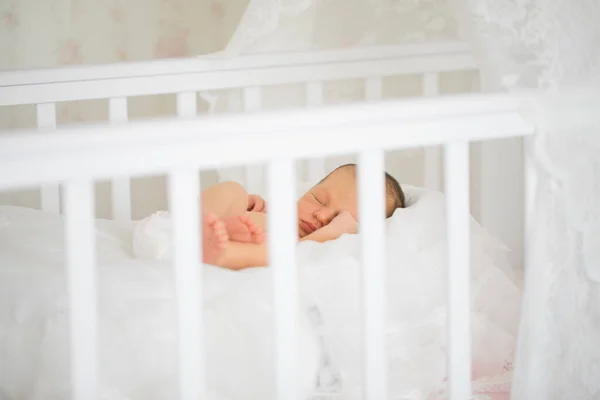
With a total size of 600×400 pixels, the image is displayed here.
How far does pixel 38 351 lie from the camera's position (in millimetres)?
1104

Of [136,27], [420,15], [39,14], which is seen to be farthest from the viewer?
[136,27]

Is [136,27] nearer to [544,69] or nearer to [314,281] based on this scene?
[314,281]

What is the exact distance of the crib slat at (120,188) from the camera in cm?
164

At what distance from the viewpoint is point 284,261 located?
0.96 meters

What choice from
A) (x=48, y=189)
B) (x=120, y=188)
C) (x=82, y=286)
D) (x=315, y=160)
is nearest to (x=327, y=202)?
(x=315, y=160)

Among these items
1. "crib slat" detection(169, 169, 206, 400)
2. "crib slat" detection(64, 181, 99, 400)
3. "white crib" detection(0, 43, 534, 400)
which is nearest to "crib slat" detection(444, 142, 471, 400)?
"white crib" detection(0, 43, 534, 400)

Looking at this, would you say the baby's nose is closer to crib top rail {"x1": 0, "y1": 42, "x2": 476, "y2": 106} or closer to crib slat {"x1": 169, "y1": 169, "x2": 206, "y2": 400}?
crib top rail {"x1": 0, "y1": 42, "x2": 476, "y2": 106}

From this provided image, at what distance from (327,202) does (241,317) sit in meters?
0.48

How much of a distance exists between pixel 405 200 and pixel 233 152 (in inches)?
28.4

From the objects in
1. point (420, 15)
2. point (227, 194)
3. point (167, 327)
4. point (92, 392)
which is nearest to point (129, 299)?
point (167, 327)

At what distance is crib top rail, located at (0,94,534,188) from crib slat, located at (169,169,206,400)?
2cm

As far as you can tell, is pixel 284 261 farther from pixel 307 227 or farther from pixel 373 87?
pixel 373 87

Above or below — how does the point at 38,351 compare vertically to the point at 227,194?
below

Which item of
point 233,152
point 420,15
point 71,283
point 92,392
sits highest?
point 420,15
